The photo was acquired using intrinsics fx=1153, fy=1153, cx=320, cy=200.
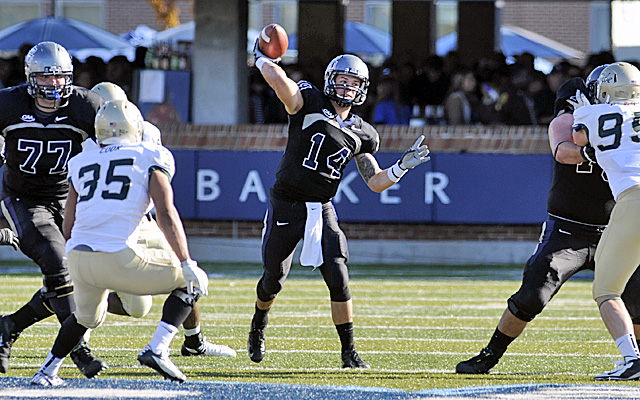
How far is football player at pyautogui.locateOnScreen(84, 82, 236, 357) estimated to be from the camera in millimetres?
6234

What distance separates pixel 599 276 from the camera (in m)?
6.12

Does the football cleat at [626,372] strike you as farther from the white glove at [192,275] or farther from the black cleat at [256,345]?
the white glove at [192,275]

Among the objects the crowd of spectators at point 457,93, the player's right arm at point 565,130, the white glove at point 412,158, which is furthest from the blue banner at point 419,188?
the player's right arm at point 565,130

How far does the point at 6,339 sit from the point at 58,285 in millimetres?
490

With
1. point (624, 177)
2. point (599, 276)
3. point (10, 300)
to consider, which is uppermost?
point (624, 177)

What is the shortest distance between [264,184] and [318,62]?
2.73 metres

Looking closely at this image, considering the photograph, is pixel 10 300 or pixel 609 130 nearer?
pixel 609 130

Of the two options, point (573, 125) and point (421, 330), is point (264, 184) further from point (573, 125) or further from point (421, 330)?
point (573, 125)

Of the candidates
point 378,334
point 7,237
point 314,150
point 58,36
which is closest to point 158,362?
point 7,237

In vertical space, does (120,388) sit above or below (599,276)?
below

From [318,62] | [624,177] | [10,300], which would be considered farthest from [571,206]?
[318,62]

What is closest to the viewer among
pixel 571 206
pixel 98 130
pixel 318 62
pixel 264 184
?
pixel 98 130

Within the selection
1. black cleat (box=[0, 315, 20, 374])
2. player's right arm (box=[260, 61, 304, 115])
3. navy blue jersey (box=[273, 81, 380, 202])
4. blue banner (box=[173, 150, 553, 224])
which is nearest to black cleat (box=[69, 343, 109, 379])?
black cleat (box=[0, 315, 20, 374])

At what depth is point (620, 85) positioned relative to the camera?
6309 millimetres
